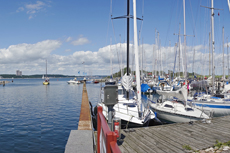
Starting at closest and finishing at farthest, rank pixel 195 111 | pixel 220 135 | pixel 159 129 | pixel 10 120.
→ pixel 220 135, pixel 159 129, pixel 195 111, pixel 10 120

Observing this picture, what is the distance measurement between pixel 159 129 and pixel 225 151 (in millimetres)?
3344

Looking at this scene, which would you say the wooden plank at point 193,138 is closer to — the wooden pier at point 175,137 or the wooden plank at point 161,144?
the wooden pier at point 175,137

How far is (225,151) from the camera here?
6930 mm

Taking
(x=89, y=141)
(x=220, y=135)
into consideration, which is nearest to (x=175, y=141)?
(x=220, y=135)

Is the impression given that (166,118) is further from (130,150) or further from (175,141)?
(130,150)

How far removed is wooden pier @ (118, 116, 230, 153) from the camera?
7293 mm

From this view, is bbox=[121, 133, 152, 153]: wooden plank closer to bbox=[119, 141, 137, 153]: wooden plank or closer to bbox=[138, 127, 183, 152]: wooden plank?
bbox=[119, 141, 137, 153]: wooden plank

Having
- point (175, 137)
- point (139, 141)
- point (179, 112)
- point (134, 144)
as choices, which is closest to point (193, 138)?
point (175, 137)

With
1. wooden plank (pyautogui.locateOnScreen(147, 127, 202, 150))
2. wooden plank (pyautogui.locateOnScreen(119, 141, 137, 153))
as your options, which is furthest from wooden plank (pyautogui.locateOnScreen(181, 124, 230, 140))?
wooden plank (pyautogui.locateOnScreen(119, 141, 137, 153))

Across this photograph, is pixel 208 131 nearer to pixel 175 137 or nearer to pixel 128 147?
pixel 175 137

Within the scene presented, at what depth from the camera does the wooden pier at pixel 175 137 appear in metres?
7.29

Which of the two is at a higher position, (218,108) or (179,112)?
(179,112)

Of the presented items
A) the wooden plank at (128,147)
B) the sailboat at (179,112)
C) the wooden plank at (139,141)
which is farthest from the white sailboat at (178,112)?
the wooden plank at (128,147)

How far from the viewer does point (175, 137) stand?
8523 millimetres
